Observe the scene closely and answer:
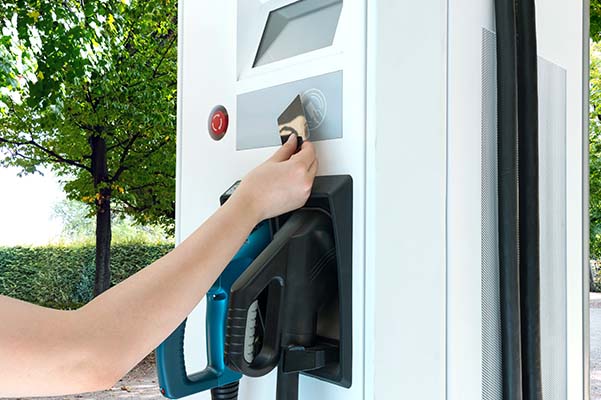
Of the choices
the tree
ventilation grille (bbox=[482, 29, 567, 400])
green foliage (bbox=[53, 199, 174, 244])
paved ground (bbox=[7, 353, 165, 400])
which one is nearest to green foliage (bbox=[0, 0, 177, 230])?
the tree

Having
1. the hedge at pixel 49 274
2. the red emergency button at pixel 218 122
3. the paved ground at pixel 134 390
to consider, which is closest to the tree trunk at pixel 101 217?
the hedge at pixel 49 274

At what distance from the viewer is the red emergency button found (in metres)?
1.19

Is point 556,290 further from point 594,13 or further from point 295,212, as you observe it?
point 594,13

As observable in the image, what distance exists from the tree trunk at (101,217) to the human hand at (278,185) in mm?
5542

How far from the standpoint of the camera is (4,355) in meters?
0.62

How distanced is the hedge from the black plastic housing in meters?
5.88

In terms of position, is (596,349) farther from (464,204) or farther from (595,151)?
(464,204)

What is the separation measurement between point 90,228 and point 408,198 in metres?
6.12

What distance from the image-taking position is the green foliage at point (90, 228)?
637 cm

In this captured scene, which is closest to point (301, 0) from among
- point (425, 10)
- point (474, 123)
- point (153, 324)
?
point (425, 10)

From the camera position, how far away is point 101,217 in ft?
20.8

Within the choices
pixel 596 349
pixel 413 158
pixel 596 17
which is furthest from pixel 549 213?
pixel 596 349

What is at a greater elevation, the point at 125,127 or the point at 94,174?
the point at 125,127

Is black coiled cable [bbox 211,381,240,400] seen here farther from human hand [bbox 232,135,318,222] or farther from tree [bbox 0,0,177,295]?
tree [bbox 0,0,177,295]
